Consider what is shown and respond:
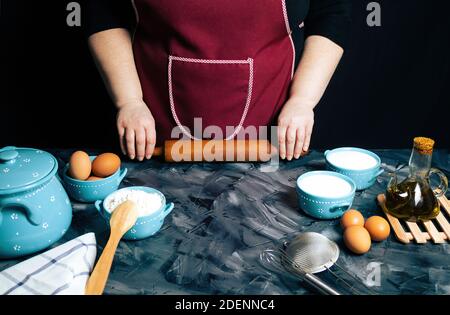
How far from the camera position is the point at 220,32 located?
139 cm

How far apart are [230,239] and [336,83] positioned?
1536mm

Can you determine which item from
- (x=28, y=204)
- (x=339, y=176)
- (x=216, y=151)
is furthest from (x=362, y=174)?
(x=28, y=204)

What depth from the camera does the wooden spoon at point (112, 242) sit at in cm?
84

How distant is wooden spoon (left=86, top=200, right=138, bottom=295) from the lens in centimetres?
84

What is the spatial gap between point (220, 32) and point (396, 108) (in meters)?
1.37

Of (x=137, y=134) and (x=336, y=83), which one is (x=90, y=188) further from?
(x=336, y=83)

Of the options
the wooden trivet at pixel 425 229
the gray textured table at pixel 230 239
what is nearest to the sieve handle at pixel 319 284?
the gray textured table at pixel 230 239

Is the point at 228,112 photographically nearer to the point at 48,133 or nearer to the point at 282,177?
the point at 282,177

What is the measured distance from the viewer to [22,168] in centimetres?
93

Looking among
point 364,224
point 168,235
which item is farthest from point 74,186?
point 364,224

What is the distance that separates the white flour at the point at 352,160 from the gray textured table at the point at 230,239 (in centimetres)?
6

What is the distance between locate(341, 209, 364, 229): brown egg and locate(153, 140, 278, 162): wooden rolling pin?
0.32 metres

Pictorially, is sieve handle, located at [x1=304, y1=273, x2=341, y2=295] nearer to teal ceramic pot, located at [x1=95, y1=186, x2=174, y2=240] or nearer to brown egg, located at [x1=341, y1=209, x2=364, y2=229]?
brown egg, located at [x1=341, y1=209, x2=364, y2=229]

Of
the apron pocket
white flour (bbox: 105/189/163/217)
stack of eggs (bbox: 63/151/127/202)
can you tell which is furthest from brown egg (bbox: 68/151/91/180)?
the apron pocket
